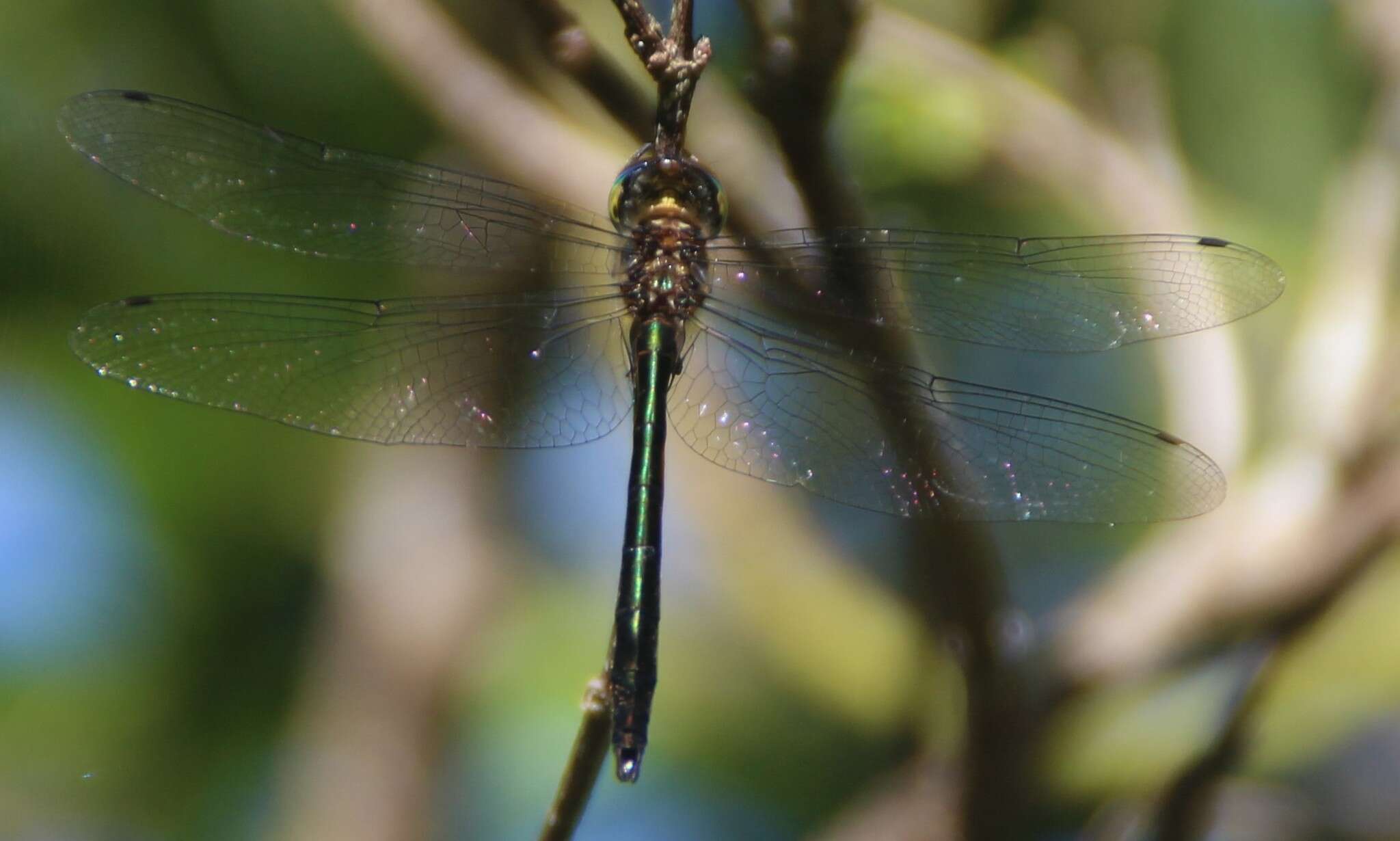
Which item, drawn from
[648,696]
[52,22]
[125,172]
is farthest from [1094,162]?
[52,22]

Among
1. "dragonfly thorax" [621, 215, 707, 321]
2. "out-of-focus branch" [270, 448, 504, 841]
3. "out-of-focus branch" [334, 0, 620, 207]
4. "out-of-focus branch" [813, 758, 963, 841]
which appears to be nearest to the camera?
"dragonfly thorax" [621, 215, 707, 321]

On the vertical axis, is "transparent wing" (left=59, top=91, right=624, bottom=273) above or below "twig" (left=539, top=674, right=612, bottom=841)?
above

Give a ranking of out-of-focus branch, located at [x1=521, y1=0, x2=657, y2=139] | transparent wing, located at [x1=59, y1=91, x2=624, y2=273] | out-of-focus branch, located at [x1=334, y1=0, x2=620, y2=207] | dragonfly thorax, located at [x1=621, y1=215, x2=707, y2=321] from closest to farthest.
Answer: out-of-focus branch, located at [x1=521, y1=0, x2=657, y2=139] < transparent wing, located at [x1=59, y1=91, x2=624, y2=273] < dragonfly thorax, located at [x1=621, y1=215, x2=707, y2=321] < out-of-focus branch, located at [x1=334, y1=0, x2=620, y2=207]

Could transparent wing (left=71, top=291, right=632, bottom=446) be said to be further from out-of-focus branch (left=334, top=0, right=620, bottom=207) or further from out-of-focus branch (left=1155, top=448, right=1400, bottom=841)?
out-of-focus branch (left=1155, top=448, right=1400, bottom=841)

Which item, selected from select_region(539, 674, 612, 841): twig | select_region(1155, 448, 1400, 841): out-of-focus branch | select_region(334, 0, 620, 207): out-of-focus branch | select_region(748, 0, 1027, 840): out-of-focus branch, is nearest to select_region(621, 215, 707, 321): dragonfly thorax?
select_region(748, 0, 1027, 840): out-of-focus branch

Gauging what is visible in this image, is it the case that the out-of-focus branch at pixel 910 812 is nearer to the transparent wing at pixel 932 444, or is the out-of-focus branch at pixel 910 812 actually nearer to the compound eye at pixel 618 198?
the transparent wing at pixel 932 444

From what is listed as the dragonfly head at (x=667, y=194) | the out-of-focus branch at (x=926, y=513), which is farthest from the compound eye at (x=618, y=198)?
the out-of-focus branch at (x=926, y=513)
